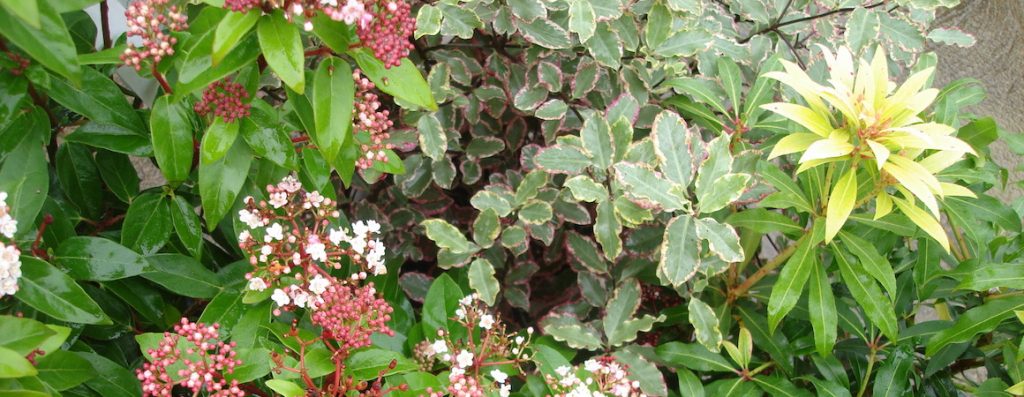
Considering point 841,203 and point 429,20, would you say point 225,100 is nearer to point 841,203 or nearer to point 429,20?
point 429,20

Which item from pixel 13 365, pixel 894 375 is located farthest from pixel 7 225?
pixel 894 375

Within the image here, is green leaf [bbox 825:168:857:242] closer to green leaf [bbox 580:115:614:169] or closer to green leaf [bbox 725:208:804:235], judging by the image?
green leaf [bbox 725:208:804:235]

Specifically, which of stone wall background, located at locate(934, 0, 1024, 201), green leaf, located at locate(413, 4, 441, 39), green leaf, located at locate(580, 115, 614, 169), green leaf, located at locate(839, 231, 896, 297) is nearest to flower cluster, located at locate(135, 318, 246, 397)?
green leaf, located at locate(413, 4, 441, 39)

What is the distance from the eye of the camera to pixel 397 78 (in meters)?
0.84

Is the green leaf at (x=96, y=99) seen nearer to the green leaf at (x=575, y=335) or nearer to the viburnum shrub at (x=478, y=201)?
the viburnum shrub at (x=478, y=201)

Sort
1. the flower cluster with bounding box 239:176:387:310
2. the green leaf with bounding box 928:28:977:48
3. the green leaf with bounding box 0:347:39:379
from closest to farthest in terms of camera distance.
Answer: the green leaf with bounding box 0:347:39:379
the flower cluster with bounding box 239:176:387:310
the green leaf with bounding box 928:28:977:48

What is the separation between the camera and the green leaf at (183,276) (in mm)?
997

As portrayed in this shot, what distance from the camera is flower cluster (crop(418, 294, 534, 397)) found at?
37.0 inches

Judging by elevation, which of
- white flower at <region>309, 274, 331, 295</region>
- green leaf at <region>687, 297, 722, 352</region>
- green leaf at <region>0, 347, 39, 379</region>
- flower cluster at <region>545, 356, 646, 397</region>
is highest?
green leaf at <region>0, 347, 39, 379</region>

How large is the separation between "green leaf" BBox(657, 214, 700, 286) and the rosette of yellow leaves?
7.0 inches

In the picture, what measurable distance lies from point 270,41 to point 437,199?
2.48ft

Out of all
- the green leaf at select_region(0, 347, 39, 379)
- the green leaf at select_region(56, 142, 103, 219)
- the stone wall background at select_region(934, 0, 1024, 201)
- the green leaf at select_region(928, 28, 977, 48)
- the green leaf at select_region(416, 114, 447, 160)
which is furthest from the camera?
the stone wall background at select_region(934, 0, 1024, 201)

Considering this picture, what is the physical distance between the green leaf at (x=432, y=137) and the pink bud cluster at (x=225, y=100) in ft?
1.37

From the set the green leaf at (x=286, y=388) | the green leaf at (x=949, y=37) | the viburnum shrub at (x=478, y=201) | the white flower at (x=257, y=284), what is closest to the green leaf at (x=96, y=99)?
the viburnum shrub at (x=478, y=201)
